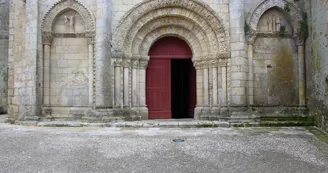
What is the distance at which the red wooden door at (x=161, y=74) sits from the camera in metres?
8.83

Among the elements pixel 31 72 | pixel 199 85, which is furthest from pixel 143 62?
pixel 31 72

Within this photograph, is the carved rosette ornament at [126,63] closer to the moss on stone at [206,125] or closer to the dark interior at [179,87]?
the moss on stone at [206,125]

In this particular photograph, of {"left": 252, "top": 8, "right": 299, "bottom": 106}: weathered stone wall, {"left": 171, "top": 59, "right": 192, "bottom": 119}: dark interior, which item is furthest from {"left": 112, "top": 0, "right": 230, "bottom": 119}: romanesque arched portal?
{"left": 171, "top": 59, "right": 192, "bottom": 119}: dark interior

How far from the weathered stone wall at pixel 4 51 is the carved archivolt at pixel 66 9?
636 cm

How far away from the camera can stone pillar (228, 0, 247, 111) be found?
7682mm

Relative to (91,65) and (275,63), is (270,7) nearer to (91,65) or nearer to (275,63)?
(275,63)

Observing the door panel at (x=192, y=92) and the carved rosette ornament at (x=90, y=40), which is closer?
the carved rosette ornament at (x=90, y=40)

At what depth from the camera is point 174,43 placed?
29.6 ft

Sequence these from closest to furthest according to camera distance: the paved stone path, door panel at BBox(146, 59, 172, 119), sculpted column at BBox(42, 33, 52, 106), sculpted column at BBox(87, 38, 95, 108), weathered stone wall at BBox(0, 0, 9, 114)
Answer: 1. the paved stone path
2. sculpted column at BBox(87, 38, 95, 108)
3. sculpted column at BBox(42, 33, 52, 106)
4. door panel at BBox(146, 59, 172, 119)
5. weathered stone wall at BBox(0, 0, 9, 114)

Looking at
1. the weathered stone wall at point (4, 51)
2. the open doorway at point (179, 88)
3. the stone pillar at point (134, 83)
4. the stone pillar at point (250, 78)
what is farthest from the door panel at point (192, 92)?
the weathered stone wall at point (4, 51)

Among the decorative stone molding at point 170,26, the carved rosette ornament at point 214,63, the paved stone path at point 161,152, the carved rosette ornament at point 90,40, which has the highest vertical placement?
the decorative stone molding at point 170,26

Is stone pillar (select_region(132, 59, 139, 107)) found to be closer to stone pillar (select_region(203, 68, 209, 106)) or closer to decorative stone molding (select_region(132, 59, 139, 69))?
decorative stone molding (select_region(132, 59, 139, 69))

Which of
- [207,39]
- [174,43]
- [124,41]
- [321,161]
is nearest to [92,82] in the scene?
[124,41]

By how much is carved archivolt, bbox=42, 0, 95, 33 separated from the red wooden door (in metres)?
2.16
